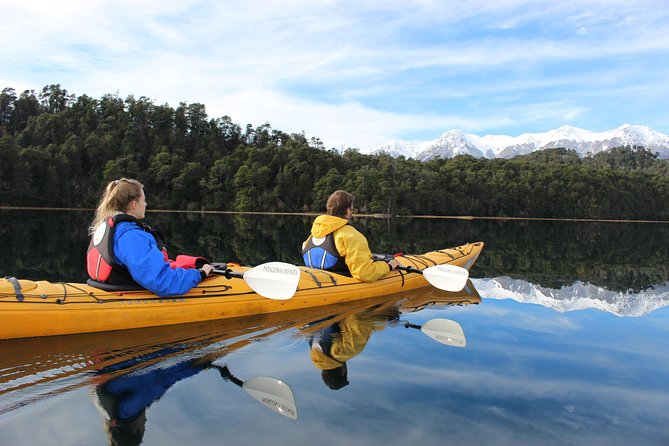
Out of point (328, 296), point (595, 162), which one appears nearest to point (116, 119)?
point (328, 296)

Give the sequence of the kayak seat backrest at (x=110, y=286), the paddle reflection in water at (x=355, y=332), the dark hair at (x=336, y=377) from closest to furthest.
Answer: the dark hair at (x=336, y=377), the paddle reflection in water at (x=355, y=332), the kayak seat backrest at (x=110, y=286)

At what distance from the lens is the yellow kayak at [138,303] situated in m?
4.77

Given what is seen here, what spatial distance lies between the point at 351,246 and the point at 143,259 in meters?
2.99

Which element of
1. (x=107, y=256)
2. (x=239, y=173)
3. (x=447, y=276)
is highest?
(x=239, y=173)

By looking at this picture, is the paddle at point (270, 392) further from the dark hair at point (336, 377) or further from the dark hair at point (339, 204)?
the dark hair at point (339, 204)

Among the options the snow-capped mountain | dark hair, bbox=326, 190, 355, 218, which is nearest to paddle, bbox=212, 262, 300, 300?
dark hair, bbox=326, 190, 355, 218

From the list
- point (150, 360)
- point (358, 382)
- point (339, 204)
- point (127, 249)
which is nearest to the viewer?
point (358, 382)

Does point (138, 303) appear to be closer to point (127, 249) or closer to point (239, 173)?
point (127, 249)

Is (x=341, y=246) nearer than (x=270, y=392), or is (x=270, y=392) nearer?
(x=270, y=392)

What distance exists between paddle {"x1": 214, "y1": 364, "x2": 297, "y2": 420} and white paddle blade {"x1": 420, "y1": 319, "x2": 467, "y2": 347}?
2247 mm

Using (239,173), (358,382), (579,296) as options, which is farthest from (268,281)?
(239,173)

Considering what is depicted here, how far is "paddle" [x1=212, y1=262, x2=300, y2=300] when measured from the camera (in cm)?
582

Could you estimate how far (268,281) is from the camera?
5844 mm

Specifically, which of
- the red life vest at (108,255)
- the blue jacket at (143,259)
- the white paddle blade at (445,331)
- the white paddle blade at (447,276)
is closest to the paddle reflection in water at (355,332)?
the white paddle blade at (445,331)
